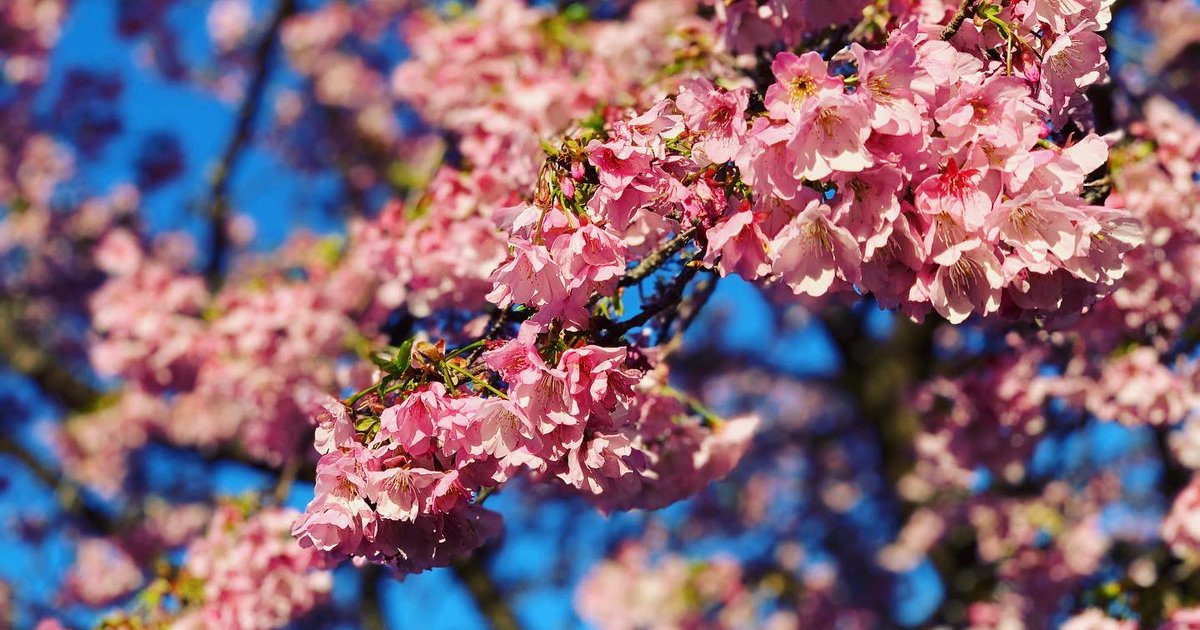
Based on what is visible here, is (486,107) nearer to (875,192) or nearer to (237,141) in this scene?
(875,192)

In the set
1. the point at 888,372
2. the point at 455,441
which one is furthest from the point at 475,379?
the point at 888,372

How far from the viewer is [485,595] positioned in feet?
22.2

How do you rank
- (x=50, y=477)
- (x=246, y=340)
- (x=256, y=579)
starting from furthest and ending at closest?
1. (x=50, y=477)
2. (x=246, y=340)
3. (x=256, y=579)

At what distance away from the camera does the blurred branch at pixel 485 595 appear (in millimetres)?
6707

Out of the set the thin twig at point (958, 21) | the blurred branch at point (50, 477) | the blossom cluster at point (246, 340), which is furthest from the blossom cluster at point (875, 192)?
the blurred branch at point (50, 477)

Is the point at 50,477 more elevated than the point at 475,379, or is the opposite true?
the point at 50,477

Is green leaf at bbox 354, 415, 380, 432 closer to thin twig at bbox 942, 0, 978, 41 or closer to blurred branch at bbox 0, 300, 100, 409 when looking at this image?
thin twig at bbox 942, 0, 978, 41

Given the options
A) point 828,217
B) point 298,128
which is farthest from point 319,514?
point 298,128

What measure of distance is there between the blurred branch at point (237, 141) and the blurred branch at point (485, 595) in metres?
2.50

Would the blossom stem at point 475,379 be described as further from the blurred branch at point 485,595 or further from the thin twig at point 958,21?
the blurred branch at point 485,595

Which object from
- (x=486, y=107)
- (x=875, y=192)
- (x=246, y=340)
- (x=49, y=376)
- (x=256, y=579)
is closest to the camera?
Result: (x=875, y=192)

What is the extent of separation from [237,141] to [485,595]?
132 inches

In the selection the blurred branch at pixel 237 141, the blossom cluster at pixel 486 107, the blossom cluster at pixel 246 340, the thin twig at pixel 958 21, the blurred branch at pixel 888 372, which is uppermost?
the blurred branch at pixel 237 141

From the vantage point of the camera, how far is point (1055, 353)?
3.33 metres
